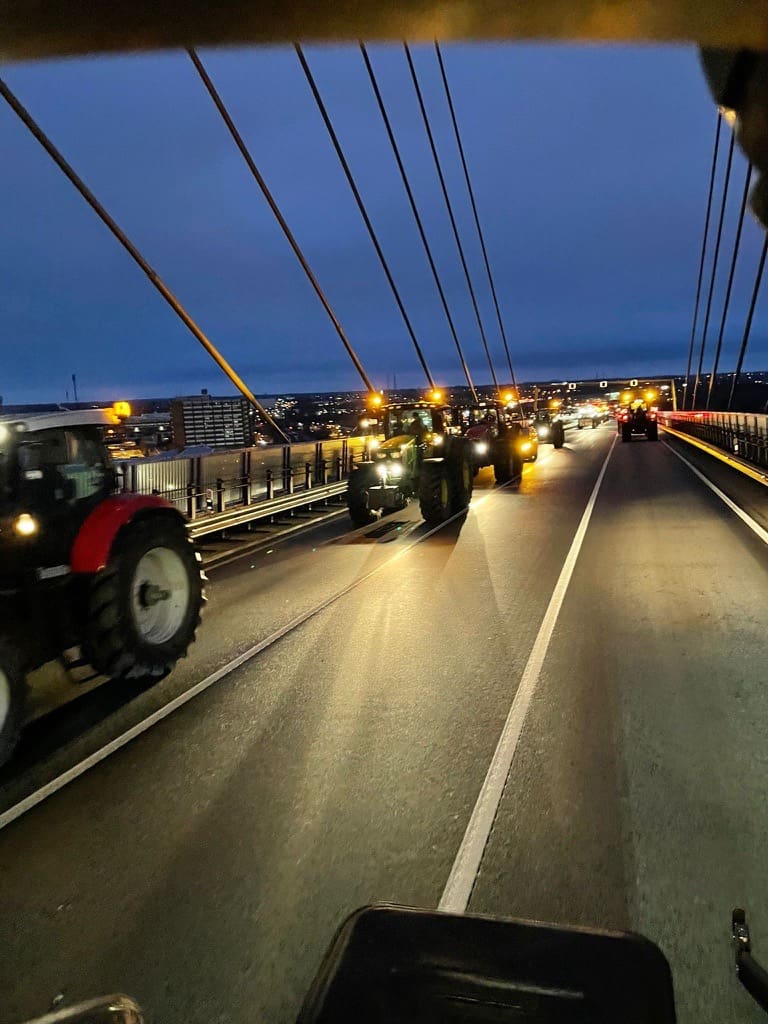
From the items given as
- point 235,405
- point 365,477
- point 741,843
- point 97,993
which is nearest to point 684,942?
point 741,843

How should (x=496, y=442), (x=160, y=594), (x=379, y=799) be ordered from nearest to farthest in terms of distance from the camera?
(x=379, y=799) → (x=160, y=594) → (x=496, y=442)

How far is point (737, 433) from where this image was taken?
31.3 meters

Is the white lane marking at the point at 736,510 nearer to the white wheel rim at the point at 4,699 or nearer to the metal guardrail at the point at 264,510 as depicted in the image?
the metal guardrail at the point at 264,510

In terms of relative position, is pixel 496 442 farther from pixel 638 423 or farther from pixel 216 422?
pixel 638 423


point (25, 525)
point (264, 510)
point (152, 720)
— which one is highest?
point (25, 525)

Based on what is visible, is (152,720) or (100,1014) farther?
(152,720)

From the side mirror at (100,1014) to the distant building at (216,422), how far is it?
16656mm

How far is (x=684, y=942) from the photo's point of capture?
340cm

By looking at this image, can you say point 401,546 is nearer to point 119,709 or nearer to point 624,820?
point 119,709

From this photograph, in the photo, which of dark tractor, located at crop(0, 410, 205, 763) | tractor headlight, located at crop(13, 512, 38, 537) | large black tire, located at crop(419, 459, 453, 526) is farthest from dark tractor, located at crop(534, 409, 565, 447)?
tractor headlight, located at crop(13, 512, 38, 537)

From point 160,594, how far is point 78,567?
2.86ft

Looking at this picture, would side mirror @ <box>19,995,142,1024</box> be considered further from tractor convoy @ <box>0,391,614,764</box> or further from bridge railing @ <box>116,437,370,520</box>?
bridge railing @ <box>116,437,370,520</box>

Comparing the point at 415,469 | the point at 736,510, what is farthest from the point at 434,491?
the point at 736,510

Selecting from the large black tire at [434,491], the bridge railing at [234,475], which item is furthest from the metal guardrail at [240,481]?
Answer: the large black tire at [434,491]
